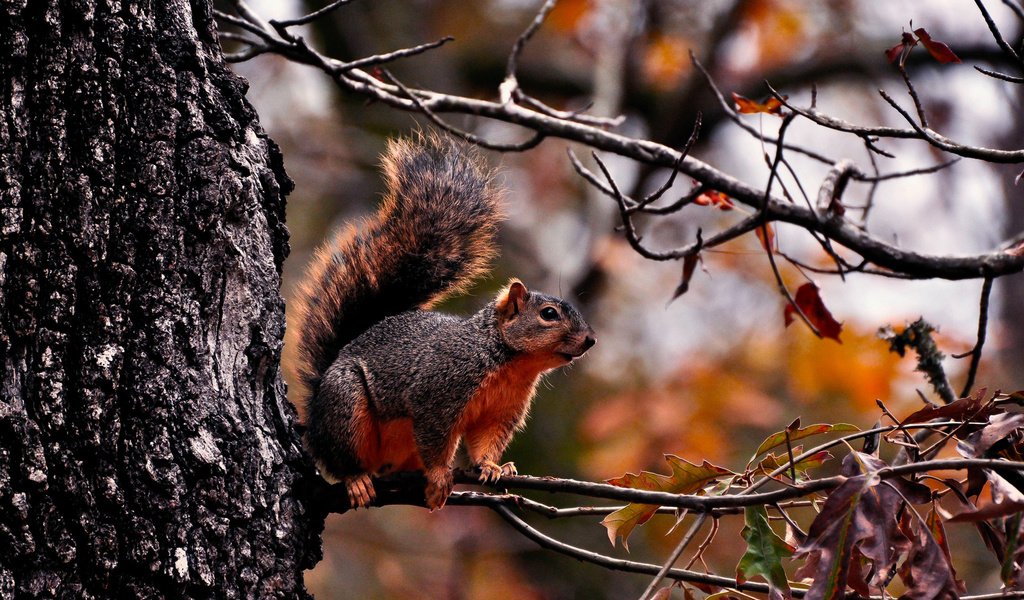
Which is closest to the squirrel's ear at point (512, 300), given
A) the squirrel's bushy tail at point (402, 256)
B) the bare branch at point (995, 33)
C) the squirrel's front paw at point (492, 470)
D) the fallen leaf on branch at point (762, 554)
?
the squirrel's bushy tail at point (402, 256)

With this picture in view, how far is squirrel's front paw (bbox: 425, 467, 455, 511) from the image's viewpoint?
86.5 inches

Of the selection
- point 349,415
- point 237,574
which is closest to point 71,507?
point 237,574

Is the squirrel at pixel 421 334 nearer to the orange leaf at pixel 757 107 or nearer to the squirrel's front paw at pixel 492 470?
the squirrel's front paw at pixel 492 470

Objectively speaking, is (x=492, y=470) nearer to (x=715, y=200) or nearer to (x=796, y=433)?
(x=715, y=200)

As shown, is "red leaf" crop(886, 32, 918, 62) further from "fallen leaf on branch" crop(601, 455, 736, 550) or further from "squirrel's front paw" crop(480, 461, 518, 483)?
"squirrel's front paw" crop(480, 461, 518, 483)

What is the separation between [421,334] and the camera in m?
2.75

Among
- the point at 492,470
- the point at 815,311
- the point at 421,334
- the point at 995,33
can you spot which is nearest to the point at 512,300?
the point at 421,334

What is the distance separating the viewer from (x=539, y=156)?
8.73m

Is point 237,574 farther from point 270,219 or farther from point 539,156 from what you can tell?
point 539,156

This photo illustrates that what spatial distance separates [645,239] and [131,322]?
485 centimetres

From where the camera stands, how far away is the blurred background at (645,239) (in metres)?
5.83

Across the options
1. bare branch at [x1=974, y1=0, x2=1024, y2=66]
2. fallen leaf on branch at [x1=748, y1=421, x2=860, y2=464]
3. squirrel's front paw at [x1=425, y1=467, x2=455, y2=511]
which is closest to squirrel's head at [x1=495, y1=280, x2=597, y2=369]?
squirrel's front paw at [x1=425, y1=467, x2=455, y2=511]

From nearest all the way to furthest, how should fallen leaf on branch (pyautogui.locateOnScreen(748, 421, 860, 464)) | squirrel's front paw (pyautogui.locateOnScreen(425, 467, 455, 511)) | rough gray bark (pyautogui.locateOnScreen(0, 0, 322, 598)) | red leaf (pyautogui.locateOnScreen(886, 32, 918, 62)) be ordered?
rough gray bark (pyautogui.locateOnScreen(0, 0, 322, 598)) → fallen leaf on branch (pyautogui.locateOnScreen(748, 421, 860, 464)) → red leaf (pyautogui.locateOnScreen(886, 32, 918, 62)) → squirrel's front paw (pyautogui.locateOnScreen(425, 467, 455, 511))

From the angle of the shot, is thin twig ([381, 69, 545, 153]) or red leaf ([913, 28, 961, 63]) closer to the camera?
red leaf ([913, 28, 961, 63])
